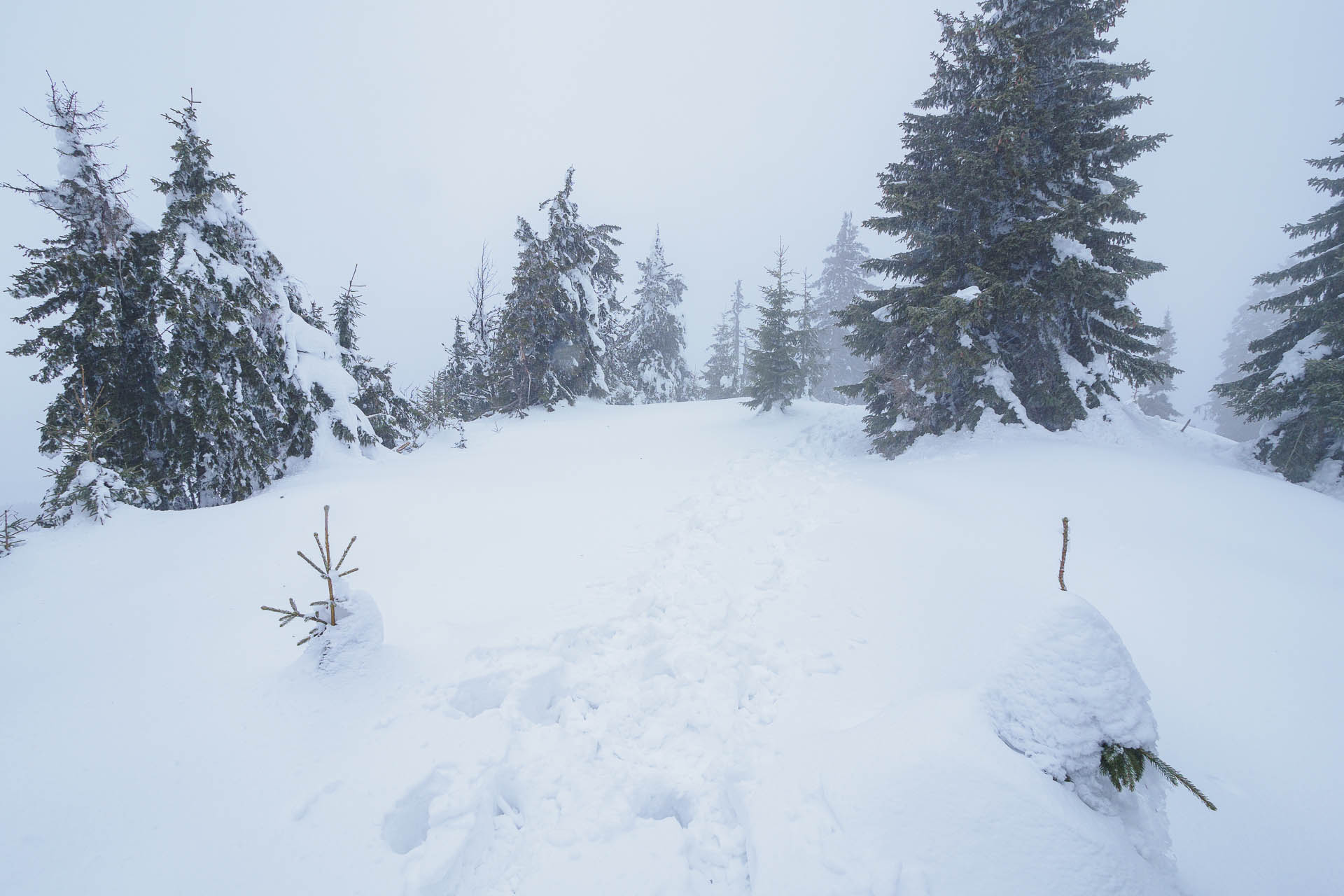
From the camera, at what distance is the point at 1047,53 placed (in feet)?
32.2

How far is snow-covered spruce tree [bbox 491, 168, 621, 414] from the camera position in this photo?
60.9 feet

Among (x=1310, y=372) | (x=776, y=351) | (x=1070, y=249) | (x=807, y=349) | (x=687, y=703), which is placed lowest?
(x=687, y=703)

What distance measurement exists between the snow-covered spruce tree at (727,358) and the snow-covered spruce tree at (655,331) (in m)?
6.62

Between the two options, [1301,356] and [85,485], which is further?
[1301,356]

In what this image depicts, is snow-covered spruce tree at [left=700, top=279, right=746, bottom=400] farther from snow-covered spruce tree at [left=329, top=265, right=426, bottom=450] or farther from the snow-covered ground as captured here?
the snow-covered ground

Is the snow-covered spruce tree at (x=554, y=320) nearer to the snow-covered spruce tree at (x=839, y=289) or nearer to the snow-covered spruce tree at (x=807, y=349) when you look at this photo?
the snow-covered spruce tree at (x=807, y=349)

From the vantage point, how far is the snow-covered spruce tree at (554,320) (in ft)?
60.9

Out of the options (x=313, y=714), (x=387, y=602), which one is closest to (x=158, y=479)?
(x=387, y=602)

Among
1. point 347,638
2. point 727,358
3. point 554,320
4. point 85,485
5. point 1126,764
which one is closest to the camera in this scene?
point 1126,764

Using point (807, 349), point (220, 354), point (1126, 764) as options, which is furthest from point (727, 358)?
point (1126, 764)

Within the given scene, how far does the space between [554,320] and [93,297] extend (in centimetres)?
1287

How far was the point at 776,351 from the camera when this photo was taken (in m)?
15.8

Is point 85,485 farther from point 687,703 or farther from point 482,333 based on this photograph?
point 482,333

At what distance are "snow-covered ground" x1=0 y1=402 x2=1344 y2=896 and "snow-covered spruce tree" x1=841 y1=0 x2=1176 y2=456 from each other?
337 cm
